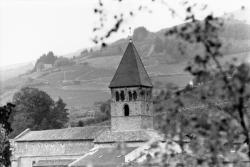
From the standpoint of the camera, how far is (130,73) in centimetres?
5953

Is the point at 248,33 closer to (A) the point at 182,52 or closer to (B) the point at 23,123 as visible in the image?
(B) the point at 23,123

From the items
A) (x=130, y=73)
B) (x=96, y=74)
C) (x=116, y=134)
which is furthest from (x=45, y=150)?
(x=96, y=74)

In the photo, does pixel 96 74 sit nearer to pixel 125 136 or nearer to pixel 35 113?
pixel 35 113

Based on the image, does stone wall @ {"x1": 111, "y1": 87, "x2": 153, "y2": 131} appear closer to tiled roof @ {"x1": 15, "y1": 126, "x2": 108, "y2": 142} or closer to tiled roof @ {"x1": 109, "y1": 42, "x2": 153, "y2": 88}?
tiled roof @ {"x1": 109, "y1": 42, "x2": 153, "y2": 88}

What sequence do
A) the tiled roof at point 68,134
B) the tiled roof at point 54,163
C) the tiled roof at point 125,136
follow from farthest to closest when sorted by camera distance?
the tiled roof at point 68,134
the tiled roof at point 54,163
the tiled roof at point 125,136

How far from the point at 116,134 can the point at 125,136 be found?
1145 millimetres

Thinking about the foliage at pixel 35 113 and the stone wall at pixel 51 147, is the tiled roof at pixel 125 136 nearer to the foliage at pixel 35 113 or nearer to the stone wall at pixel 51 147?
the stone wall at pixel 51 147

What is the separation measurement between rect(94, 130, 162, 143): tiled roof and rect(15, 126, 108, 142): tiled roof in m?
4.68

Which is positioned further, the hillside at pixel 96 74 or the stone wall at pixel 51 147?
the hillside at pixel 96 74

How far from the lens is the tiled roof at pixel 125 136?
56.2 m

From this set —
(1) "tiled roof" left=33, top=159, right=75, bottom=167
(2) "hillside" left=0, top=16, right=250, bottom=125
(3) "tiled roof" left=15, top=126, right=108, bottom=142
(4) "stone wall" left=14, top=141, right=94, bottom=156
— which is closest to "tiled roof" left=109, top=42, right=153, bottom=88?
(3) "tiled roof" left=15, top=126, right=108, bottom=142

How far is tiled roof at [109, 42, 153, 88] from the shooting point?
58812 millimetres

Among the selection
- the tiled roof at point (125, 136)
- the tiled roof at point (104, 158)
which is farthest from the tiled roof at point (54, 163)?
the tiled roof at point (104, 158)

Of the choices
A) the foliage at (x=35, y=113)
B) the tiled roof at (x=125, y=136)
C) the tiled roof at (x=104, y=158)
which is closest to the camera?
the tiled roof at (x=104, y=158)
